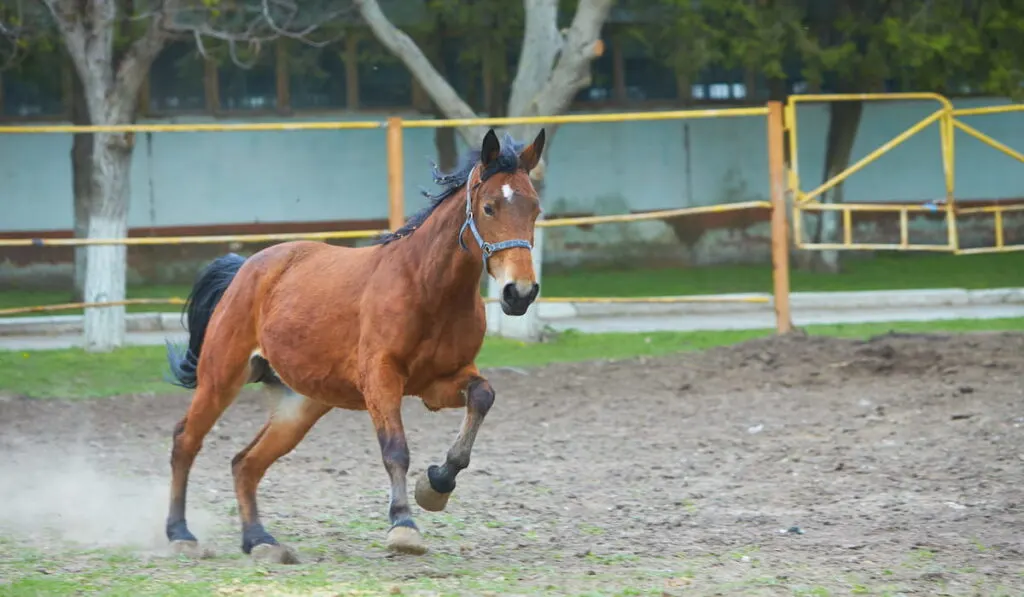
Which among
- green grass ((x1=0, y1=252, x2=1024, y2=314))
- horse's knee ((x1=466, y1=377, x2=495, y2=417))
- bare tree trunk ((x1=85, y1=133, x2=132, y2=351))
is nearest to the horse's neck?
horse's knee ((x1=466, y1=377, x2=495, y2=417))

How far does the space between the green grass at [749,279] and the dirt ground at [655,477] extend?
668cm

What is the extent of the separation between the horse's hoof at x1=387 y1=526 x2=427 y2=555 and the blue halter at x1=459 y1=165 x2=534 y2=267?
113 cm

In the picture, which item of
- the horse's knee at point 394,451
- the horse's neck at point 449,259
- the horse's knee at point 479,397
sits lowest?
the horse's knee at point 394,451

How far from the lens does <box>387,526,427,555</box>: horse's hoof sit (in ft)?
18.2

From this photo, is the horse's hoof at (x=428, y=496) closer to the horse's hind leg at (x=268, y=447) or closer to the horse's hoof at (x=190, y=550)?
the horse's hind leg at (x=268, y=447)

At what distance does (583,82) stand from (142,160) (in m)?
8.21

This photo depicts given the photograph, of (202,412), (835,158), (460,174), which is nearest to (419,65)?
(835,158)

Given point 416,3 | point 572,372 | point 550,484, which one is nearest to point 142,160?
point 416,3

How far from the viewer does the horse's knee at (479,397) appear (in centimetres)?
586

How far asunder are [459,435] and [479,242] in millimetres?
841

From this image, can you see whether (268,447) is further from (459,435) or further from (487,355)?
(487,355)

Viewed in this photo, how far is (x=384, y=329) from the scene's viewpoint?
599 cm

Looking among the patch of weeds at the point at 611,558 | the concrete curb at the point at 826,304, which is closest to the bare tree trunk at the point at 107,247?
the concrete curb at the point at 826,304

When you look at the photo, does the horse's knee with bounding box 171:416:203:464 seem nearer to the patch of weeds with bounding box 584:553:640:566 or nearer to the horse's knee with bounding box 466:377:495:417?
the horse's knee with bounding box 466:377:495:417
